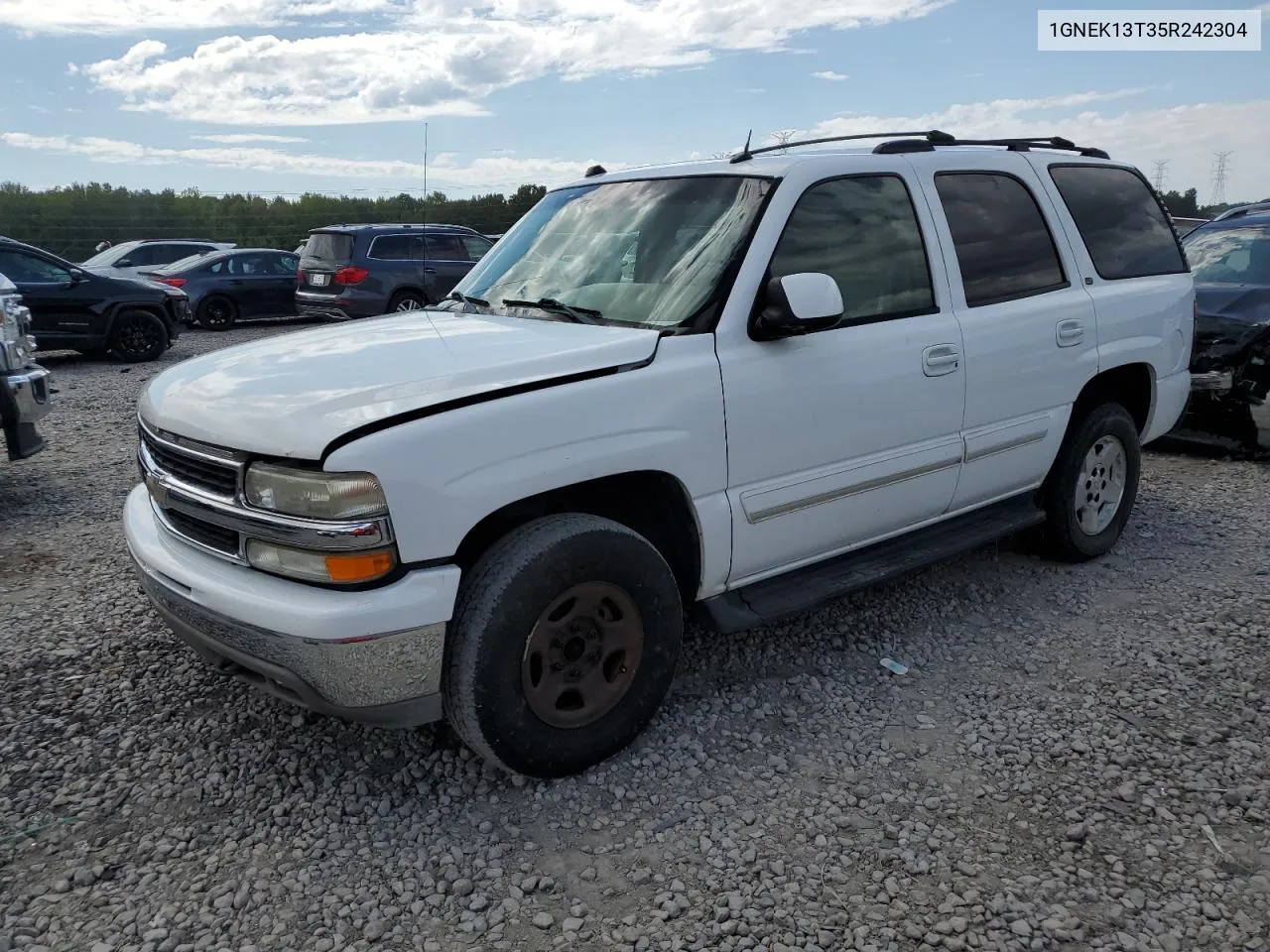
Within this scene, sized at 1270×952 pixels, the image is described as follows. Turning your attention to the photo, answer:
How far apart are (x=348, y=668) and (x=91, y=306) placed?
11.8 metres

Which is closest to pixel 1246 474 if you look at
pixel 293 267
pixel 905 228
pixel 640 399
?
pixel 905 228

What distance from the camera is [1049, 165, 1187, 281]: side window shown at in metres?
4.70

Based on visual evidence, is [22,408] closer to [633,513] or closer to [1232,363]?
[633,513]

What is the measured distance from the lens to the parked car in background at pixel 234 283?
16297 mm

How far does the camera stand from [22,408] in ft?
19.2

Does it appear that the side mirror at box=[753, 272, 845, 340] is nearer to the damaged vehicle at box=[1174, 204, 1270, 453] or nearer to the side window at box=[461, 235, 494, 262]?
the damaged vehicle at box=[1174, 204, 1270, 453]

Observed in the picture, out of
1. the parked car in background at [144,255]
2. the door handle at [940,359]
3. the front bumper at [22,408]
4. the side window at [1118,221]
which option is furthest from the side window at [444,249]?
the door handle at [940,359]

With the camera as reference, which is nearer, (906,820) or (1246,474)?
(906,820)

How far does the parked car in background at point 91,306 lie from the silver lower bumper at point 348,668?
11119 millimetres

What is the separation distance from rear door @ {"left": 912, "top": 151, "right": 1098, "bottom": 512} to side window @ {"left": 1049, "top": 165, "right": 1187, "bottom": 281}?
0.23 meters

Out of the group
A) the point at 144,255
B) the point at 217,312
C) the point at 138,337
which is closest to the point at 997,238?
the point at 138,337

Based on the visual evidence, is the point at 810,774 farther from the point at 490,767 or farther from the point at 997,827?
the point at 490,767

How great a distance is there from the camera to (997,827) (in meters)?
2.86

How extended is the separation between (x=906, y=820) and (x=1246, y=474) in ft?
16.8
